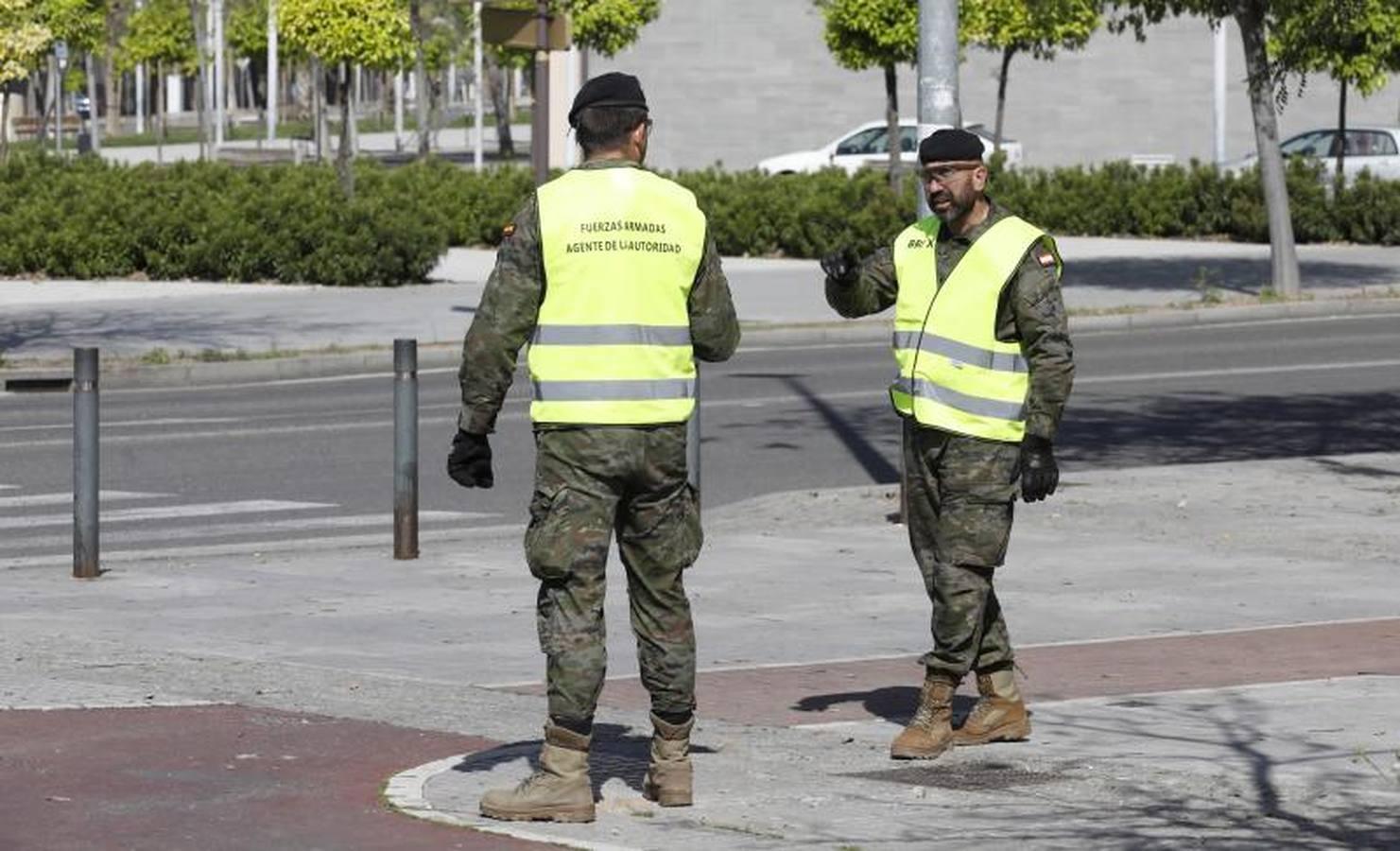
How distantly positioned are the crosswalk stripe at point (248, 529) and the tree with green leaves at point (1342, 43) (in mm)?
6436

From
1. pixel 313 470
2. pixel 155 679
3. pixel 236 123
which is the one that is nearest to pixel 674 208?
pixel 155 679

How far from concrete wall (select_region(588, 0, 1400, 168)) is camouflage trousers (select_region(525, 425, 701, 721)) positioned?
51068 millimetres

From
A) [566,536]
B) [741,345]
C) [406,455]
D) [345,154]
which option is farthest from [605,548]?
[345,154]

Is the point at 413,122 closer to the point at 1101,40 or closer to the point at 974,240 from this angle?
the point at 1101,40

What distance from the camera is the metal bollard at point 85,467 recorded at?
39.3 feet

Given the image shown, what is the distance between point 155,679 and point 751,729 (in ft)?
6.71

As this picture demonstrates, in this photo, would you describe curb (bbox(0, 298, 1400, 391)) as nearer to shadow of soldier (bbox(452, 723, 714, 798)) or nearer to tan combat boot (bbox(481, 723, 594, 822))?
shadow of soldier (bbox(452, 723, 714, 798))

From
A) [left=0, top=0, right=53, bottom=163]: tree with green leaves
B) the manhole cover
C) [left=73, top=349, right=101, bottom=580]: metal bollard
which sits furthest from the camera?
[left=0, top=0, right=53, bottom=163]: tree with green leaves

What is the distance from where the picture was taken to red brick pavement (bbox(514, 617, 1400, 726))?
888 cm

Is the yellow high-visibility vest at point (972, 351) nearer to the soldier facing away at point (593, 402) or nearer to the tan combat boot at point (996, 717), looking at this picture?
the tan combat boot at point (996, 717)

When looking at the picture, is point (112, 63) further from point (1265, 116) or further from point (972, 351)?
point (972, 351)

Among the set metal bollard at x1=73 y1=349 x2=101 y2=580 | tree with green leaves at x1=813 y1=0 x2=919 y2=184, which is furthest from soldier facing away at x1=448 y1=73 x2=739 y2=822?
tree with green leaves at x1=813 y1=0 x2=919 y2=184

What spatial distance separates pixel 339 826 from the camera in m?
6.91

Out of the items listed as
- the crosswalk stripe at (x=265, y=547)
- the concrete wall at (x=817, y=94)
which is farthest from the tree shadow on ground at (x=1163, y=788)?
the concrete wall at (x=817, y=94)
